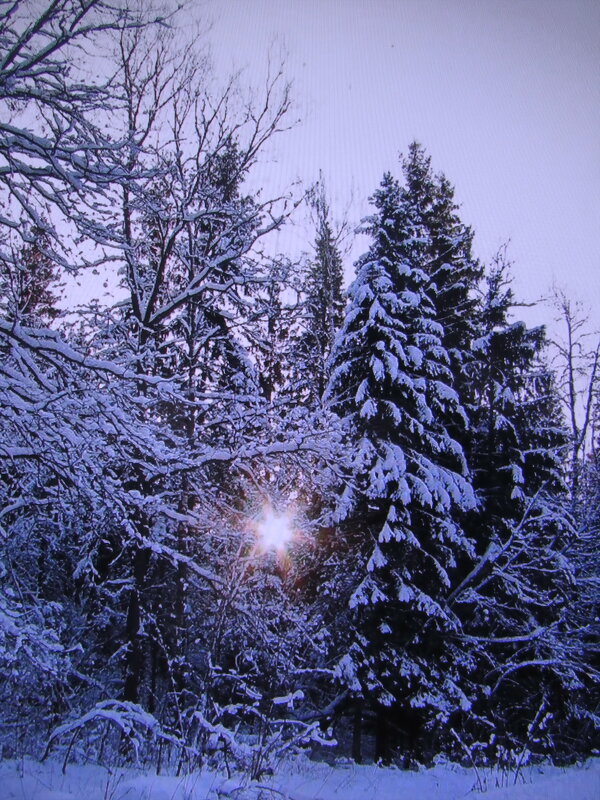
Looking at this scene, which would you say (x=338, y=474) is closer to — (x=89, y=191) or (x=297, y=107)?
(x=89, y=191)

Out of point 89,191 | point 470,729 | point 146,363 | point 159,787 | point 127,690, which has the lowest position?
point 470,729

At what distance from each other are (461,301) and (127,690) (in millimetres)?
13122

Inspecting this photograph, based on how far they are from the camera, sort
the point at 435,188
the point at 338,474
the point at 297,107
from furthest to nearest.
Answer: the point at 435,188
the point at 297,107
the point at 338,474

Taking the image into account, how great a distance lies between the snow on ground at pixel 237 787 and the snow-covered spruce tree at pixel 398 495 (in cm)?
290

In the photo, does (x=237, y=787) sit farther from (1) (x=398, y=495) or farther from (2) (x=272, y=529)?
(1) (x=398, y=495)

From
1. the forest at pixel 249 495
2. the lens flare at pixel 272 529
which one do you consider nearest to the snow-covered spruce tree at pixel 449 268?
the forest at pixel 249 495

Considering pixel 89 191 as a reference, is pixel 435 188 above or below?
above

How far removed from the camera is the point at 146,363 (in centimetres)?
514

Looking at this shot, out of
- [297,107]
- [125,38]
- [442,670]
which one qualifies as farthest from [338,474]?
[125,38]

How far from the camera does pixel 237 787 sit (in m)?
3.71

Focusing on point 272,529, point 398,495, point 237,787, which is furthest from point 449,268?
point 237,787

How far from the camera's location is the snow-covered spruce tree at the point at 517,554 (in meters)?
10.0

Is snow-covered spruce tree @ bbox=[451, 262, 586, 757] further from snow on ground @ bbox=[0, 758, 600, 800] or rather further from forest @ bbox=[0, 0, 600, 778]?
snow on ground @ bbox=[0, 758, 600, 800]

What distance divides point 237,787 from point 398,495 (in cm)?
697
